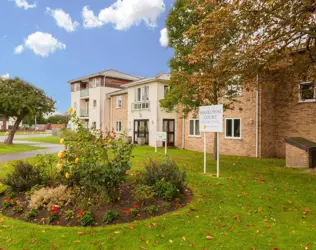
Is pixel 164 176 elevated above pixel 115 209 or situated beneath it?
elevated above

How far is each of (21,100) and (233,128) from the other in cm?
1749

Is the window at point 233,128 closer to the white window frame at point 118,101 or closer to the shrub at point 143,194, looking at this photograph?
the shrub at point 143,194

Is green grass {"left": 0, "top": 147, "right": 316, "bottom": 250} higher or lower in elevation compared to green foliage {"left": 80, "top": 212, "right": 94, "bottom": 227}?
lower

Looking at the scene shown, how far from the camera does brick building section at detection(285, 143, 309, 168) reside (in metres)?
11.8

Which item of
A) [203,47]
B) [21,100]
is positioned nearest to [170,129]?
[21,100]

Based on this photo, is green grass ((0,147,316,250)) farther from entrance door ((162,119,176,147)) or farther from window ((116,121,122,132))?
window ((116,121,122,132))

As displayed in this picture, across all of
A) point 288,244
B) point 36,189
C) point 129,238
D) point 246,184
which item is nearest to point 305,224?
point 288,244

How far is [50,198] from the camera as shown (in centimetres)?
587

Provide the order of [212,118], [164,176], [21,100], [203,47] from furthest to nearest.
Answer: [21,100]
[212,118]
[203,47]
[164,176]

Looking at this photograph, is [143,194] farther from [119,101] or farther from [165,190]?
[119,101]

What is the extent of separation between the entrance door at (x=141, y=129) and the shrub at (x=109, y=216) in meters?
19.7

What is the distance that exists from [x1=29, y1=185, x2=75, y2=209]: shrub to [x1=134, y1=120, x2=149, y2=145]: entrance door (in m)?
18.9

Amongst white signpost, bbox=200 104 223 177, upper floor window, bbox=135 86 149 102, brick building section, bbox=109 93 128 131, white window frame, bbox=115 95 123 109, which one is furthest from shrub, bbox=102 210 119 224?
white window frame, bbox=115 95 123 109

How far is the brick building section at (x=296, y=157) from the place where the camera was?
11.8m
